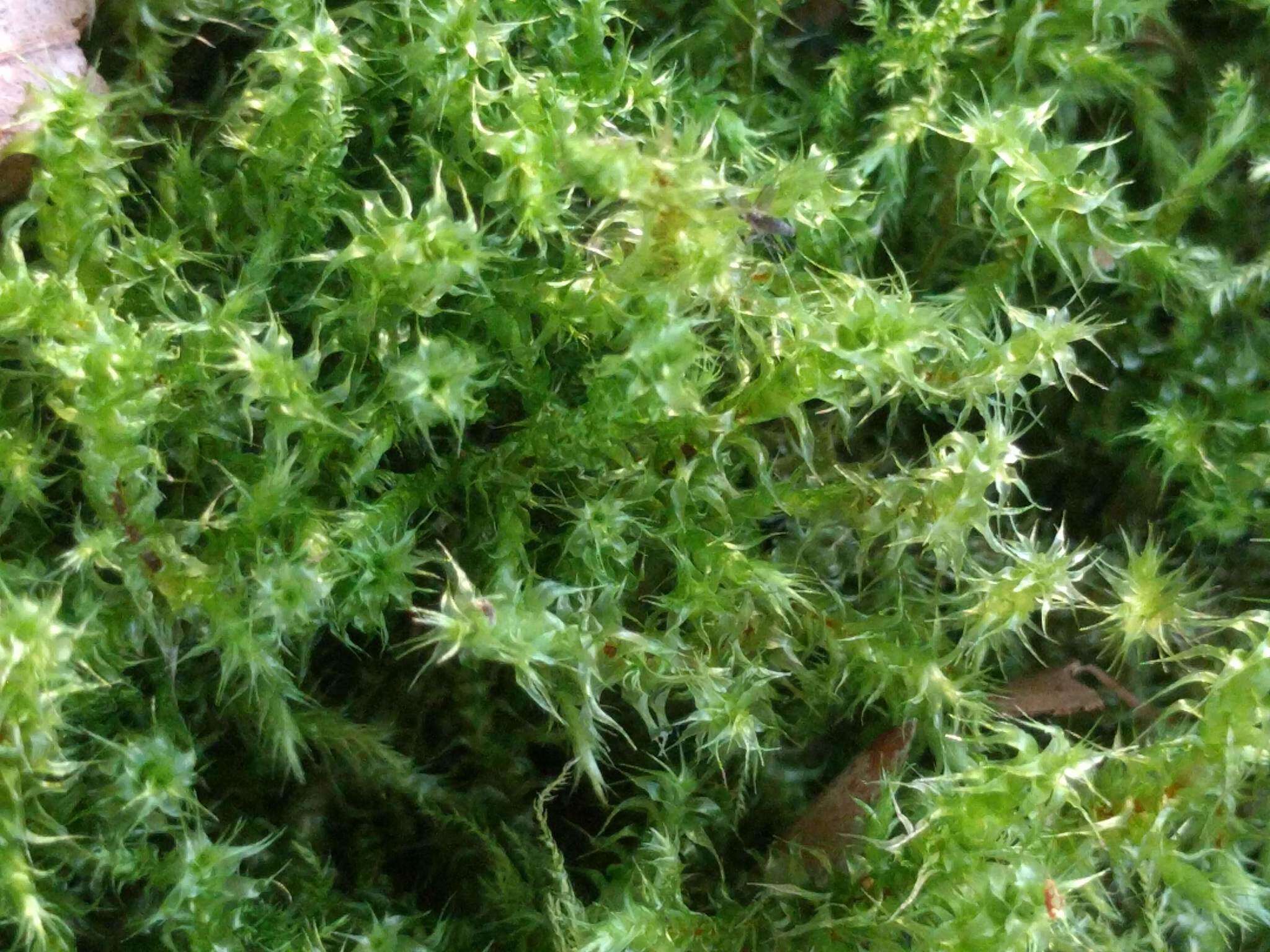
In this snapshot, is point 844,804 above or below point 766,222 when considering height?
below

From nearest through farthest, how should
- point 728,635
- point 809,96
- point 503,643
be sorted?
point 503,643, point 728,635, point 809,96

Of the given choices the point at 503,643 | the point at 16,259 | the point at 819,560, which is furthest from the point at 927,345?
the point at 16,259

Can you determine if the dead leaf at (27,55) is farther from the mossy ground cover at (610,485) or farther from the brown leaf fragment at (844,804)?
the brown leaf fragment at (844,804)

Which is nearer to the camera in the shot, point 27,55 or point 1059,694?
point 27,55

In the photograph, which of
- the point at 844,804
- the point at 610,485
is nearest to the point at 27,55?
the point at 610,485

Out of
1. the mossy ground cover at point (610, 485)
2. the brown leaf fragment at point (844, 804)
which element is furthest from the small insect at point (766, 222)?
the brown leaf fragment at point (844, 804)

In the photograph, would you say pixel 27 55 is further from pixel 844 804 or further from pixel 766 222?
pixel 844 804

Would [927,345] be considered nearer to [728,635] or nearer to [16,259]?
[728,635]
